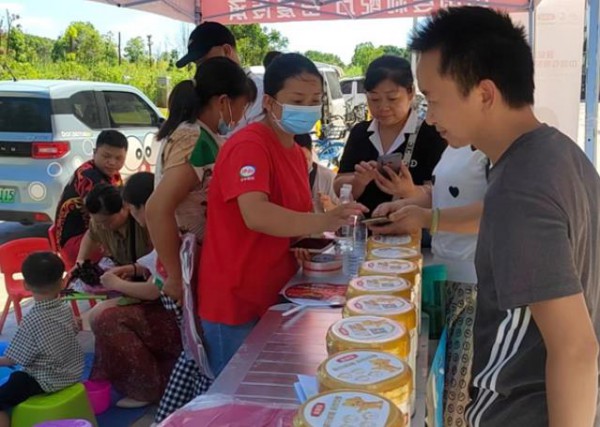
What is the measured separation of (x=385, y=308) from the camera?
126 centimetres

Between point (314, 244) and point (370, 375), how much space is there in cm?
132

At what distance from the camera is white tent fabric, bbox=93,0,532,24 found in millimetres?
5562

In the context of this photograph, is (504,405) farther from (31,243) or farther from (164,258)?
(31,243)

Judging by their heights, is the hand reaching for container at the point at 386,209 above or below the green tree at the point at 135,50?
below

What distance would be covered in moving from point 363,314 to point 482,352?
0.82 feet

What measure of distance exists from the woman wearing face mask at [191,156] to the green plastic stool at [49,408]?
0.68 metres

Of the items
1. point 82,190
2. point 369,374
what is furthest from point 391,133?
point 82,190

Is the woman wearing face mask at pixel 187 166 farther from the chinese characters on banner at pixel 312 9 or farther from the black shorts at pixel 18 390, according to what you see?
the chinese characters on banner at pixel 312 9

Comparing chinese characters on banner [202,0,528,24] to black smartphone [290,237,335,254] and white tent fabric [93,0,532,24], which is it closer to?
white tent fabric [93,0,532,24]

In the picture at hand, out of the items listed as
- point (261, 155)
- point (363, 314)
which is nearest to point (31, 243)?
point (261, 155)

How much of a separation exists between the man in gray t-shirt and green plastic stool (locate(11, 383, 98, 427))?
6.39 ft

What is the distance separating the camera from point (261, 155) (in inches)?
72.4

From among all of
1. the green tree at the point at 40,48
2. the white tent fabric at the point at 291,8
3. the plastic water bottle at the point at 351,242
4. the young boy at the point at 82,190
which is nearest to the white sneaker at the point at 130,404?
the young boy at the point at 82,190

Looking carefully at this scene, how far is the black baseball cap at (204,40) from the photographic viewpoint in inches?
126
